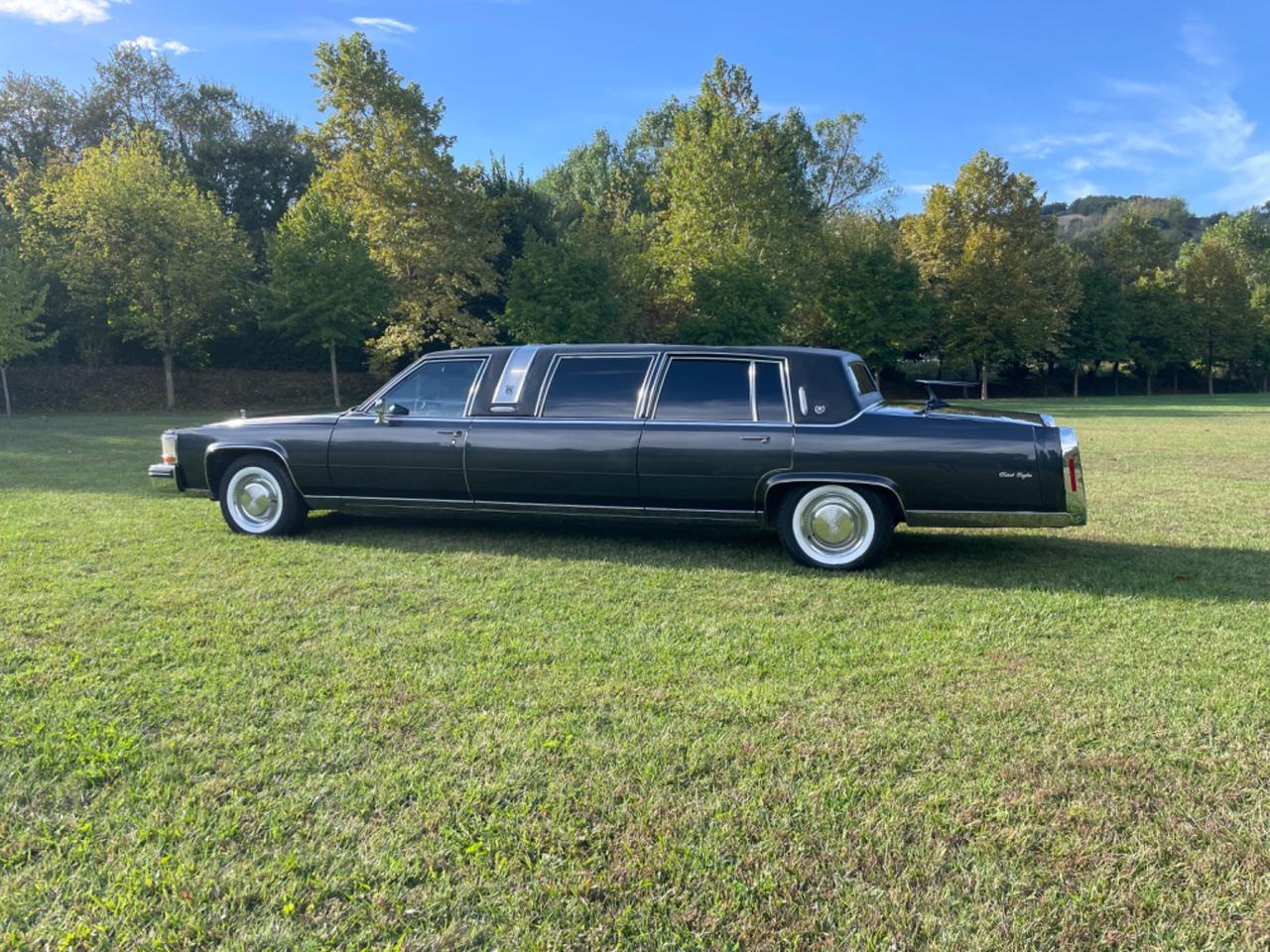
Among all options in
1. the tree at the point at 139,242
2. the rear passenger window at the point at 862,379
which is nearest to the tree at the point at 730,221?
the tree at the point at 139,242

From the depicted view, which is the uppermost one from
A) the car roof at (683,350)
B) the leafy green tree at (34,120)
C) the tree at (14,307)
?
the leafy green tree at (34,120)

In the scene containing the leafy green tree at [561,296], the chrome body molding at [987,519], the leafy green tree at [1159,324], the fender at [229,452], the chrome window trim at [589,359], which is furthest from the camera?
the leafy green tree at [1159,324]

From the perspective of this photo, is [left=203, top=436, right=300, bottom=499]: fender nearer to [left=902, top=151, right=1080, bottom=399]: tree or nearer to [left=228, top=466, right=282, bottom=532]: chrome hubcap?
[left=228, top=466, right=282, bottom=532]: chrome hubcap

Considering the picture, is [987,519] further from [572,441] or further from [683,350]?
[572,441]

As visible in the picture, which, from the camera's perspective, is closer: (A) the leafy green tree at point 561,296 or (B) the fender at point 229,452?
(B) the fender at point 229,452

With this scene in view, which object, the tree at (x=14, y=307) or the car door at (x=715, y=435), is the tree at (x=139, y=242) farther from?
the car door at (x=715, y=435)

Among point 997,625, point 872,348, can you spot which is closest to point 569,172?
point 872,348

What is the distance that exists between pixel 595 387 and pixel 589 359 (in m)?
0.24

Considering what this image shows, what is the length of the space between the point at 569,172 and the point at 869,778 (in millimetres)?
51374

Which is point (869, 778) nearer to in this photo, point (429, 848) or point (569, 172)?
point (429, 848)

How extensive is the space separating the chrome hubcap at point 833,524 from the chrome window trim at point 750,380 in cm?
58

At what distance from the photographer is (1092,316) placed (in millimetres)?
46531

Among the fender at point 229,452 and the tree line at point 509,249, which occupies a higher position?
the tree line at point 509,249

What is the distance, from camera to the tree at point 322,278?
28.1 m
